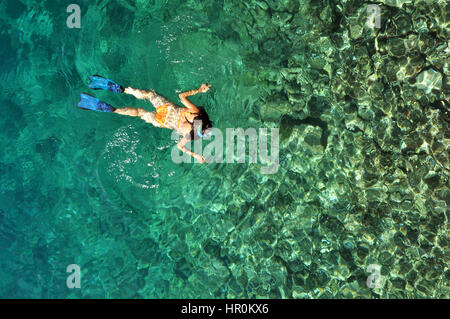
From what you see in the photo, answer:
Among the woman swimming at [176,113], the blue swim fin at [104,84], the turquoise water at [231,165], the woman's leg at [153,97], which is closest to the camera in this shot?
the woman swimming at [176,113]

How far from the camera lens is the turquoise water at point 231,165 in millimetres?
6148

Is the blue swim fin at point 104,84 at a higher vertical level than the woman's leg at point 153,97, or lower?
higher

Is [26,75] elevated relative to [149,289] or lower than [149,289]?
elevated

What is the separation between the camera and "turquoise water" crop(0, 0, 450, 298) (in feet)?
20.2

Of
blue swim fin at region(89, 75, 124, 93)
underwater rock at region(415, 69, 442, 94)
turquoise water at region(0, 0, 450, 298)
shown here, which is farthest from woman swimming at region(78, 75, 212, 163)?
underwater rock at region(415, 69, 442, 94)

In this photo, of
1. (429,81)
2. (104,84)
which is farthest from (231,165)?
(429,81)

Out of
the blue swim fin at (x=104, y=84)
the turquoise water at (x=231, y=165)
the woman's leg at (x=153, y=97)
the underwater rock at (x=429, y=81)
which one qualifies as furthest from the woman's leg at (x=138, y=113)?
the underwater rock at (x=429, y=81)

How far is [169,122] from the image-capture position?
5922mm

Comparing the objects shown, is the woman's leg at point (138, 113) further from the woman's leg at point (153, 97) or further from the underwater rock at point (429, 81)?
the underwater rock at point (429, 81)

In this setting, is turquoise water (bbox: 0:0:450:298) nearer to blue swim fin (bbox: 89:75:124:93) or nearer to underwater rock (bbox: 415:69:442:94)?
underwater rock (bbox: 415:69:442:94)

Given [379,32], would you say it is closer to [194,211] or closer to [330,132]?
[330,132]
